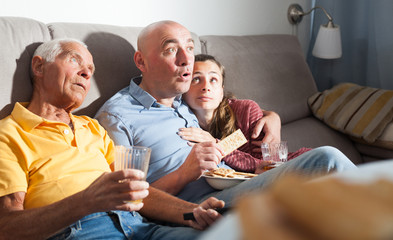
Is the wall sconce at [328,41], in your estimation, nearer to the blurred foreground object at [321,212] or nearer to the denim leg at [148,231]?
the denim leg at [148,231]

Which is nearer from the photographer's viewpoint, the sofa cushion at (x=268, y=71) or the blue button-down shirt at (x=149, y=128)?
the blue button-down shirt at (x=149, y=128)

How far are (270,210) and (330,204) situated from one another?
38 millimetres

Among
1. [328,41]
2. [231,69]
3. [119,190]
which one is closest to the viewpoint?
[119,190]

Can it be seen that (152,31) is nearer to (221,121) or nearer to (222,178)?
(221,121)

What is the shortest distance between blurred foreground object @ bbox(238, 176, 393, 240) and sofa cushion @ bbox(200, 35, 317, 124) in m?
2.07

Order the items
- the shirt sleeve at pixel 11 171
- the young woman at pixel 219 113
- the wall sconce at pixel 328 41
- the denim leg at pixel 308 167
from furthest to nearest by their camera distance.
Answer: the wall sconce at pixel 328 41 → the young woman at pixel 219 113 → the denim leg at pixel 308 167 → the shirt sleeve at pixel 11 171

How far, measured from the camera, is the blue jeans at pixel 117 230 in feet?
3.93

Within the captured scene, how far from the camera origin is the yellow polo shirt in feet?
3.97

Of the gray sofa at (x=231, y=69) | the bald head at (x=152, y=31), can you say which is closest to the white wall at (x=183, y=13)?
the gray sofa at (x=231, y=69)

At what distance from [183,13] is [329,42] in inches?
48.4

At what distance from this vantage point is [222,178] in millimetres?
1556

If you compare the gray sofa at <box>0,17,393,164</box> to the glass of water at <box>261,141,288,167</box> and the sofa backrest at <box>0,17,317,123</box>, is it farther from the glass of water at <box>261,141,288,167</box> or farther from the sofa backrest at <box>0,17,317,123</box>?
the glass of water at <box>261,141,288,167</box>

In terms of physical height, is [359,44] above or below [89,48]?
below

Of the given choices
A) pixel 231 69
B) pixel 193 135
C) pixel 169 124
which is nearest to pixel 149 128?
pixel 169 124
